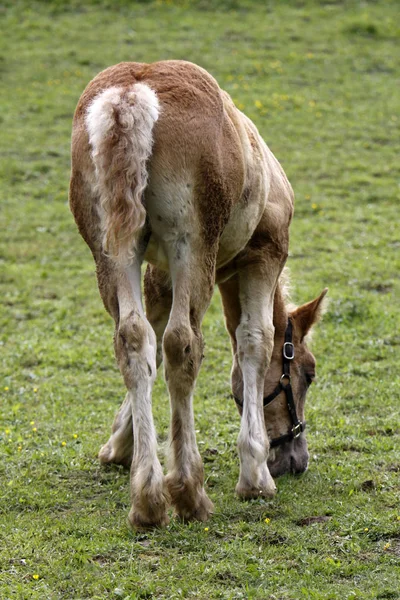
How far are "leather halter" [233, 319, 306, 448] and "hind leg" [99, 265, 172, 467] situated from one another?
28.5 inches

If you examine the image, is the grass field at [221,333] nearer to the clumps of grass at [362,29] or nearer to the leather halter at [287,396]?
the clumps of grass at [362,29]

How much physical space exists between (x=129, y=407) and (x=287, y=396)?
1.05 m

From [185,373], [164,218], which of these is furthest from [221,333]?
[164,218]

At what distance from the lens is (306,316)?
609 centimetres

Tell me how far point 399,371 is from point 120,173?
13.2 feet

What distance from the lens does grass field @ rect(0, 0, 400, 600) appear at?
424 centimetres

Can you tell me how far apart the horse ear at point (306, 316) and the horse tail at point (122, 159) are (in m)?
1.90

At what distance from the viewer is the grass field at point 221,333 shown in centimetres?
424

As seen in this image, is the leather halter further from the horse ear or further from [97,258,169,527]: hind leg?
[97,258,169,527]: hind leg

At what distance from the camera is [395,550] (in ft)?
14.2

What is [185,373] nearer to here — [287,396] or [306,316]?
[287,396]

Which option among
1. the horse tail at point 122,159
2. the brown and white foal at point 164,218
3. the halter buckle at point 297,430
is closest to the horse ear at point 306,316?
the halter buckle at point 297,430

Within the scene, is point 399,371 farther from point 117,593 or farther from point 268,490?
point 117,593

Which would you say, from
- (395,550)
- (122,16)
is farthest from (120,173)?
(122,16)
